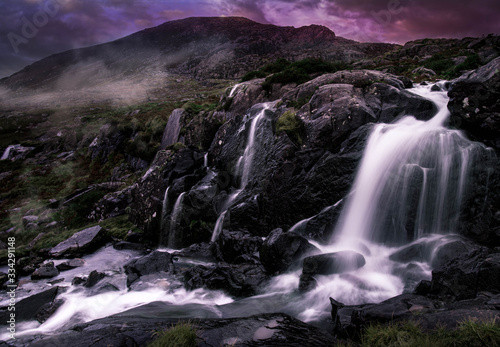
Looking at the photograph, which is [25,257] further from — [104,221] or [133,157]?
[133,157]

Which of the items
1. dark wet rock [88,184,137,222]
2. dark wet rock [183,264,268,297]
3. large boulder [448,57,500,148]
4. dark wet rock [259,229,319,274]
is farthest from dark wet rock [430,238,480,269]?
dark wet rock [88,184,137,222]

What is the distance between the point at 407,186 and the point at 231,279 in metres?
7.94

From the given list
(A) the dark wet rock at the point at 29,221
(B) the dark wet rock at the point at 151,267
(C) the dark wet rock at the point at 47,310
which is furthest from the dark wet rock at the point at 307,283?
(A) the dark wet rock at the point at 29,221

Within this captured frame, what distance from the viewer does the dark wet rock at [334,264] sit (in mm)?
8820

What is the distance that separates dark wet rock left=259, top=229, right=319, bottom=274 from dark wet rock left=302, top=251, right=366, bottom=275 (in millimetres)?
909

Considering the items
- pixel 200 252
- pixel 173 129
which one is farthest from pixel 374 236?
pixel 173 129

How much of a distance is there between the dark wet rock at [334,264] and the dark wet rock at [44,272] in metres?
12.3

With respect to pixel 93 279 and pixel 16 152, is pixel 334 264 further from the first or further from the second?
pixel 16 152

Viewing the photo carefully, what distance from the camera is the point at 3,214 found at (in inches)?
851

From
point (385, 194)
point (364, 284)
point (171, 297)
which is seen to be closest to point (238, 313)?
point (171, 297)

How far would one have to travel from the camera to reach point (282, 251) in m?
9.81

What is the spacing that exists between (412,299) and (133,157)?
29.0 m

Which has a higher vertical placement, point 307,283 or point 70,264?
point 307,283

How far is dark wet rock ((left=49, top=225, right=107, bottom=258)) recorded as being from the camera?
14.9 m
